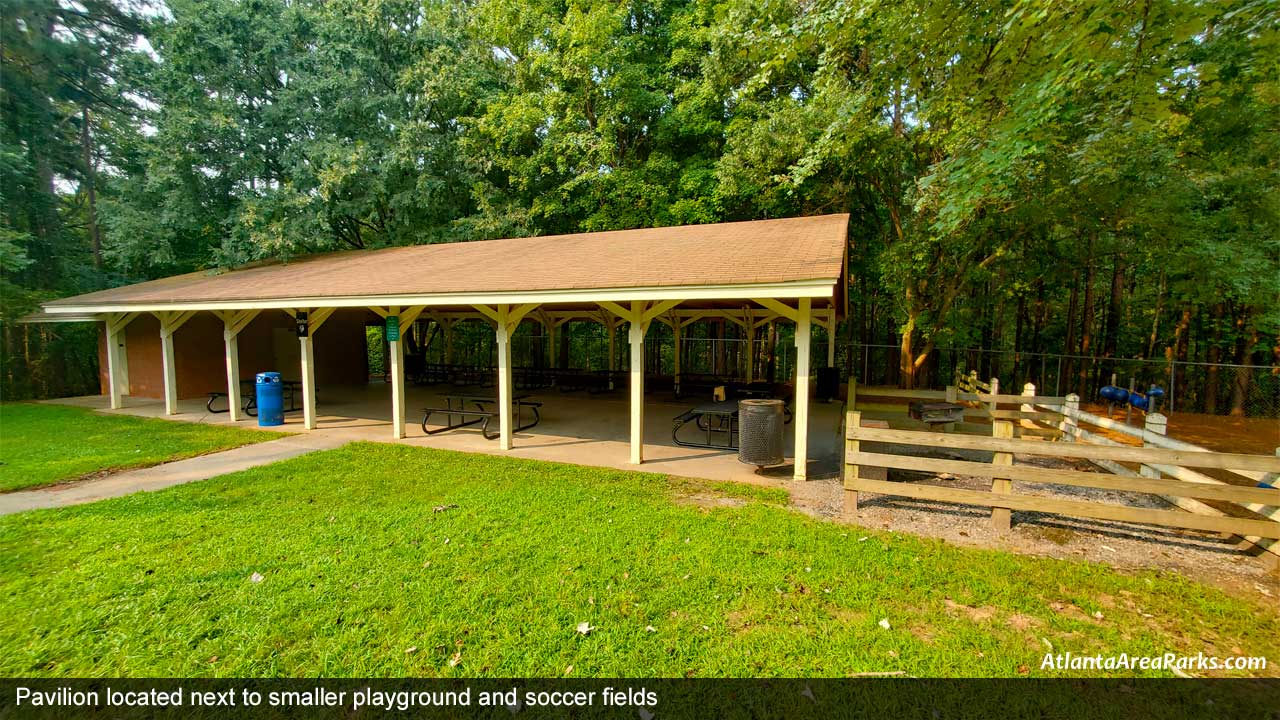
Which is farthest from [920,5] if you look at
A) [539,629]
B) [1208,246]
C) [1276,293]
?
[539,629]

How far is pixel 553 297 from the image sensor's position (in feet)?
22.5

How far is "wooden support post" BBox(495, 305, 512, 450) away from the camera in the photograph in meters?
7.62

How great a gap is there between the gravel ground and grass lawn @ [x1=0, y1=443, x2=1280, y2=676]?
0.99 ft

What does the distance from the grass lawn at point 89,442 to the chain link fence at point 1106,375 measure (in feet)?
48.5

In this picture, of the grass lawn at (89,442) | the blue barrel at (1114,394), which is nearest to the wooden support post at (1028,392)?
the blue barrel at (1114,394)

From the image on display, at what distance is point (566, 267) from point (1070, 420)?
8.02 meters

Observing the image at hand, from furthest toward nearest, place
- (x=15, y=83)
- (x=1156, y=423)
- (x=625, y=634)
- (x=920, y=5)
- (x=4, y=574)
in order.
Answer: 1. (x=15, y=83)
2. (x=920, y=5)
3. (x=1156, y=423)
4. (x=4, y=574)
5. (x=625, y=634)

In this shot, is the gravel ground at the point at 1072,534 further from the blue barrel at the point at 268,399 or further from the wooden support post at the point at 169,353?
the wooden support post at the point at 169,353

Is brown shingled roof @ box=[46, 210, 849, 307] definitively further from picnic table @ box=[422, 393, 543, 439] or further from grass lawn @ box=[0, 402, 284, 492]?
Result: grass lawn @ box=[0, 402, 284, 492]

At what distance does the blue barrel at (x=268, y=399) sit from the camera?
9547 millimetres

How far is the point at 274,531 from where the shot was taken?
4.53 m

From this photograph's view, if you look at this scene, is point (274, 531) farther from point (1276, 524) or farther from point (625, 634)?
point (1276, 524)

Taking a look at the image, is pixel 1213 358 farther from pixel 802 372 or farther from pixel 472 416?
pixel 472 416

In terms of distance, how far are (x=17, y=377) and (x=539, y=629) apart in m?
21.9
